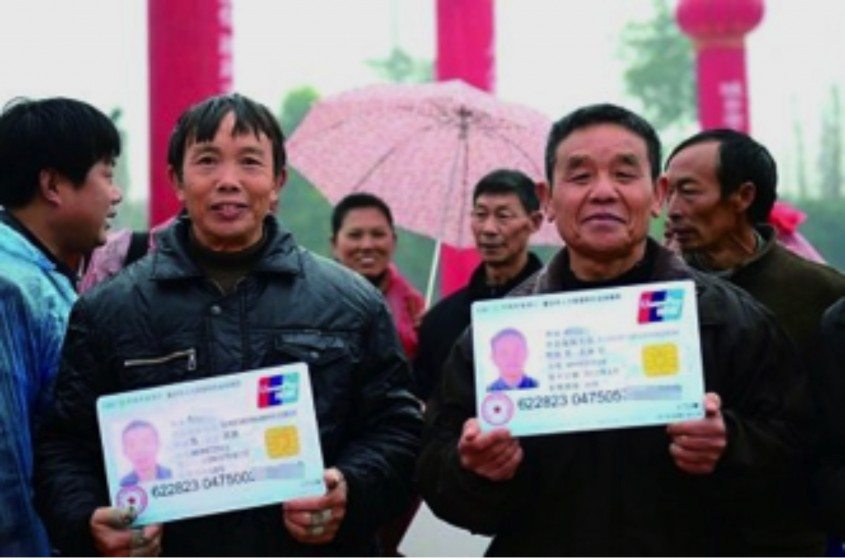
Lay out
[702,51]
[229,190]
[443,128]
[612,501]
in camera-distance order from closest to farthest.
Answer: [612,501] → [229,190] → [443,128] → [702,51]

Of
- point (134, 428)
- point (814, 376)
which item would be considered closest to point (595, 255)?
point (814, 376)

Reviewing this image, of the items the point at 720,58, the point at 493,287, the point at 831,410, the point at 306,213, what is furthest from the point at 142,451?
the point at 306,213

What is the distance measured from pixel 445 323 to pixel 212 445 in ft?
7.68

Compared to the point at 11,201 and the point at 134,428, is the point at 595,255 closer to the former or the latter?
the point at 134,428

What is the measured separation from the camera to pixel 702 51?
39.1 ft

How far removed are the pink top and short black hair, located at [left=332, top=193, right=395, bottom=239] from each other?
183 mm

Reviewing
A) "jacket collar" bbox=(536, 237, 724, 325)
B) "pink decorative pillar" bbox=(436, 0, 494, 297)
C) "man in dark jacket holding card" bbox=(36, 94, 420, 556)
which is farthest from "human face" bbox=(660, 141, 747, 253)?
"pink decorative pillar" bbox=(436, 0, 494, 297)

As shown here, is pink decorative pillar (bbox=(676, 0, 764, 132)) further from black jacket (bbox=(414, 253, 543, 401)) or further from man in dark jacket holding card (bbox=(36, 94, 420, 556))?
man in dark jacket holding card (bbox=(36, 94, 420, 556))

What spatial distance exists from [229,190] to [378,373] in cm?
42

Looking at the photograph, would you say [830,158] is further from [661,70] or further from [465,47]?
[465,47]

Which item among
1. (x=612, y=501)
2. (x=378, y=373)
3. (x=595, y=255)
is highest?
(x=595, y=255)

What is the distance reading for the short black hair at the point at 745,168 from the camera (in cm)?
378

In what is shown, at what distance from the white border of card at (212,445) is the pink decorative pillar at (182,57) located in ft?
14.9

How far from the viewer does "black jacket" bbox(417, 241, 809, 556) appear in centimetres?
267
